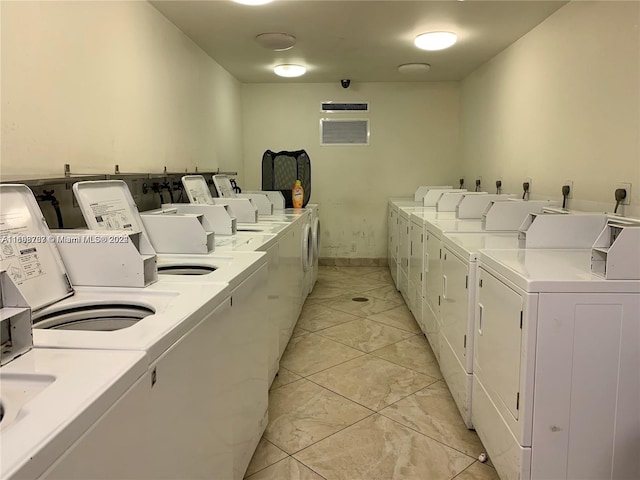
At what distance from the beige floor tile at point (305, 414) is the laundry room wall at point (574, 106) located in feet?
5.94

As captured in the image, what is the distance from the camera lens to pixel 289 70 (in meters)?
4.97

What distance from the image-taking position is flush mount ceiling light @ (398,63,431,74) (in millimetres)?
4910

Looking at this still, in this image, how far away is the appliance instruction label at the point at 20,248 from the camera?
134 cm

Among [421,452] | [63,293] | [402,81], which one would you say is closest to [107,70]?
[63,293]

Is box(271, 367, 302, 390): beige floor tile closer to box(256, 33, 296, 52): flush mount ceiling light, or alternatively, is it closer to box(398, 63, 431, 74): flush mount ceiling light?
box(256, 33, 296, 52): flush mount ceiling light

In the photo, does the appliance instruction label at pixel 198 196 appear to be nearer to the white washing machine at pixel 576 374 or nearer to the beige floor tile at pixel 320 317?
the beige floor tile at pixel 320 317

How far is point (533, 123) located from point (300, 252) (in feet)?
6.81

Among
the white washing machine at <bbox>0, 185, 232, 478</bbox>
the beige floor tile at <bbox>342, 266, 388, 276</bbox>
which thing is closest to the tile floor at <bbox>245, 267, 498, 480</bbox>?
the white washing machine at <bbox>0, 185, 232, 478</bbox>

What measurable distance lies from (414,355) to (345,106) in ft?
12.3

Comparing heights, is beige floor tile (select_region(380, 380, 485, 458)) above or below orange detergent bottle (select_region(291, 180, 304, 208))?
below

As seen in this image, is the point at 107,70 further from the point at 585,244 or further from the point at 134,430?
the point at 585,244

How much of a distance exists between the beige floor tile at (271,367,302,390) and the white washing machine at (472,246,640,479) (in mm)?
1461

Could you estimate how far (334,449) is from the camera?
6.97 feet

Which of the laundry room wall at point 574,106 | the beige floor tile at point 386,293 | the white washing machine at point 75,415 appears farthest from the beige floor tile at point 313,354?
the white washing machine at point 75,415
